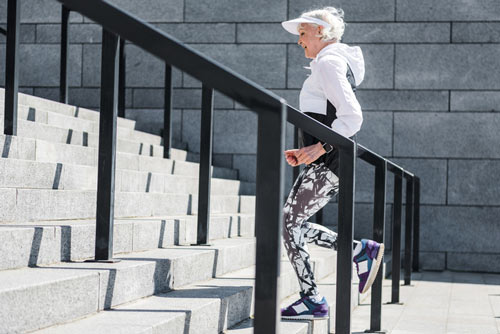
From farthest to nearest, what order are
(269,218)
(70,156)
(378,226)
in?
(70,156), (378,226), (269,218)

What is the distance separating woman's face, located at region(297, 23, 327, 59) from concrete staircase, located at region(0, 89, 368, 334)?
1.20 m

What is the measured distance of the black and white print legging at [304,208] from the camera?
4.06m

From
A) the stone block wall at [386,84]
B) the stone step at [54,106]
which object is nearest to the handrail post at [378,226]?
the stone step at [54,106]

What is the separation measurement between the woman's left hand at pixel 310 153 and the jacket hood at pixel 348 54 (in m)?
0.48

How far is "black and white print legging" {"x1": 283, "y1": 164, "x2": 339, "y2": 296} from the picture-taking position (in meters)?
4.06

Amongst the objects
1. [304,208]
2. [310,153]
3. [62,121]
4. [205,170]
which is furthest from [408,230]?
[310,153]

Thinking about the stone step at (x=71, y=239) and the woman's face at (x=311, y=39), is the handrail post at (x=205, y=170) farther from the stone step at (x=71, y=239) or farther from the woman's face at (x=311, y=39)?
the woman's face at (x=311, y=39)

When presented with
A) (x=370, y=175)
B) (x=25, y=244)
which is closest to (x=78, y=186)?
(x=25, y=244)

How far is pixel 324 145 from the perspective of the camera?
388 centimetres

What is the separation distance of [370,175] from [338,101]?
216 inches

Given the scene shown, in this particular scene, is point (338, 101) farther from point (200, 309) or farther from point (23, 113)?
point (23, 113)

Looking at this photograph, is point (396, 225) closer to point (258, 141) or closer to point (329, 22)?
point (329, 22)

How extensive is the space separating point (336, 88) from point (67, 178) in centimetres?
158

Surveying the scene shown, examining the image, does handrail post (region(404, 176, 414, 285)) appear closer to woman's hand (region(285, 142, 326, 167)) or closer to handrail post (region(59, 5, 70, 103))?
handrail post (region(59, 5, 70, 103))
